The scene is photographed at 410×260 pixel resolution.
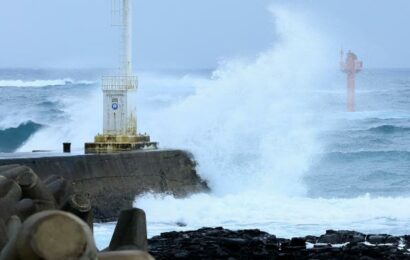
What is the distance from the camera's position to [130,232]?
5418 millimetres

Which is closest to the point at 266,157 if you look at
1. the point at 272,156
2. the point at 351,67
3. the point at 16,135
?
the point at 272,156

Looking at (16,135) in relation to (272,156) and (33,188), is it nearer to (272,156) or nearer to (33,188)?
(272,156)

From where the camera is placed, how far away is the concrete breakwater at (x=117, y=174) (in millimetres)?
15711

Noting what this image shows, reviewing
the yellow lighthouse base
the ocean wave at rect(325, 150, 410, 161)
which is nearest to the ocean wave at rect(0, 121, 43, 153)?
the ocean wave at rect(325, 150, 410, 161)

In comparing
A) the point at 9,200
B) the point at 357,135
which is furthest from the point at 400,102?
the point at 9,200

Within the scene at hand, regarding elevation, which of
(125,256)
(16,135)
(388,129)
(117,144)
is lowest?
(125,256)

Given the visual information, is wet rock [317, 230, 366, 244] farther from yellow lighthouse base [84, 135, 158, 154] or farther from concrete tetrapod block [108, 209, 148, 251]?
concrete tetrapod block [108, 209, 148, 251]

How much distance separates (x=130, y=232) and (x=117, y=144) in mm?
12897

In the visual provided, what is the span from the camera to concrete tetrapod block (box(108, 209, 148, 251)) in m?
5.35

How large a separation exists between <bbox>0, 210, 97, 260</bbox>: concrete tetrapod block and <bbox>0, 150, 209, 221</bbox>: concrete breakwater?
438 inches

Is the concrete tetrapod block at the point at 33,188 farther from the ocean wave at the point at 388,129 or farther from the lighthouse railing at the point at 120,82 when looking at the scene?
the ocean wave at the point at 388,129

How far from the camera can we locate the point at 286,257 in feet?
38.5

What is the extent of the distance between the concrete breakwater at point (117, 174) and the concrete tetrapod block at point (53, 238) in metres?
11.1

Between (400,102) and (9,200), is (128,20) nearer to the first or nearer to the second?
(9,200)
